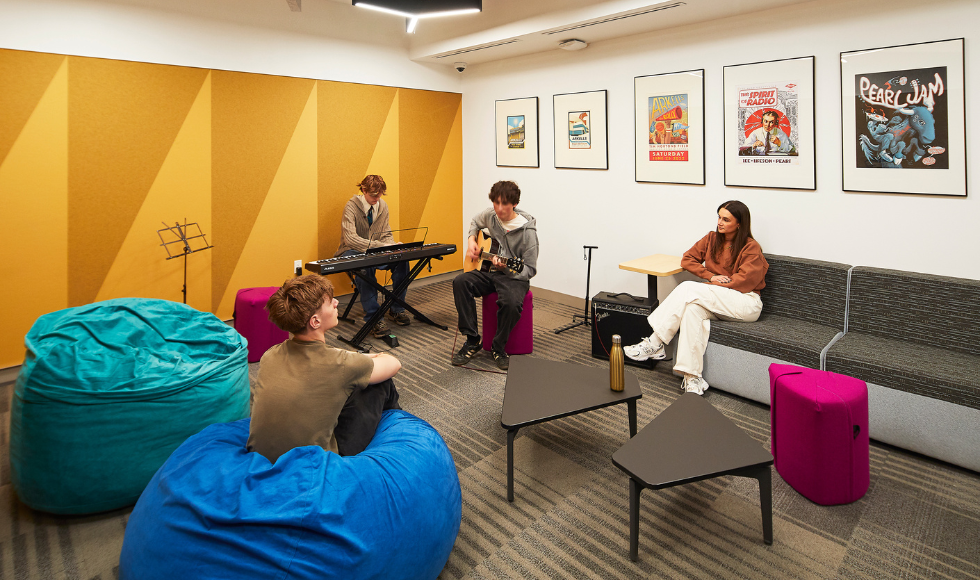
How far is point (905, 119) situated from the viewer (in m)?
3.73

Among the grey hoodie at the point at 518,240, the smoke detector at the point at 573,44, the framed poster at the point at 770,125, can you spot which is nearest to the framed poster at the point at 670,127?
the framed poster at the point at 770,125

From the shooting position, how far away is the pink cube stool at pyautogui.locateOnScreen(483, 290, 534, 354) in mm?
4582

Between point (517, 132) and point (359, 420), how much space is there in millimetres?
4687

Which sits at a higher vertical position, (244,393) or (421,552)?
(244,393)

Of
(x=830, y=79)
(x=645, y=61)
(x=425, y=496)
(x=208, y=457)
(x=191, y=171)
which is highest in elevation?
(x=645, y=61)

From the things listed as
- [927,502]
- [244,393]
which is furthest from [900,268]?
Answer: [244,393]

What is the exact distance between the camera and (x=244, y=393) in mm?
2953

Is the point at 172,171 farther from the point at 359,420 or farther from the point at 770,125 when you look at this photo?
the point at 770,125

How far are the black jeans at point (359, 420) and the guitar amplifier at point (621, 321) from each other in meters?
2.50

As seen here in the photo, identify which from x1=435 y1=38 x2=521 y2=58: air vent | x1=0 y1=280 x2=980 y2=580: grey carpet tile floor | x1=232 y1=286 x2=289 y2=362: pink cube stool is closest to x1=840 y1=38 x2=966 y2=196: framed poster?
x1=0 y1=280 x2=980 y2=580: grey carpet tile floor

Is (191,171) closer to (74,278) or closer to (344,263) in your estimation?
(74,278)

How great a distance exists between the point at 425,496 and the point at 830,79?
3.89m

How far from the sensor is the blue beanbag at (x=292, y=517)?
175cm

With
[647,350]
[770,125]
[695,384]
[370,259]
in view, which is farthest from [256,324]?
[770,125]
